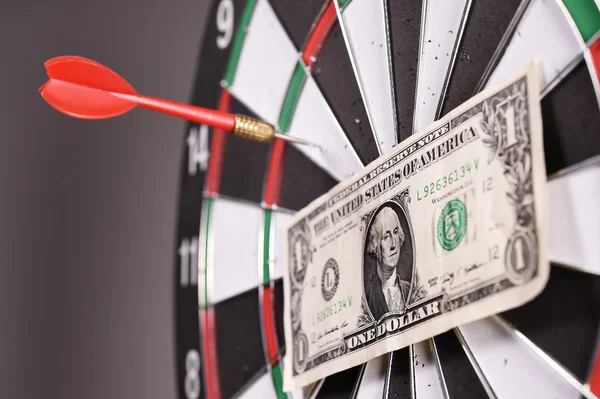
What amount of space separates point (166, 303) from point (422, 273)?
0.90m

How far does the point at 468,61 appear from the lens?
0.85 meters

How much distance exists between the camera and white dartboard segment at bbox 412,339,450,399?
836mm

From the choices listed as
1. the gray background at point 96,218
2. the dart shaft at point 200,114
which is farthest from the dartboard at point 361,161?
the gray background at point 96,218

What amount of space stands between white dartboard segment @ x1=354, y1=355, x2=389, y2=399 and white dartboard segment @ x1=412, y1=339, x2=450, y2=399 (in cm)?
5

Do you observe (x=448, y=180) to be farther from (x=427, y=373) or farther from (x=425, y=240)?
(x=427, y=373)

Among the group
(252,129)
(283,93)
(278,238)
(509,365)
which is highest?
(283,93)

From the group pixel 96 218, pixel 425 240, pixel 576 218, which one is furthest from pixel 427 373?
pixel 96 218

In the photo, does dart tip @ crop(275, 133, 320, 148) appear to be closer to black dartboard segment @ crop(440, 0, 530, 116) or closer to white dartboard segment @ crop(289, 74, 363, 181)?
white dartboard segment @ crop(289, 74, 363, 181)

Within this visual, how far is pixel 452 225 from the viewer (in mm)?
799

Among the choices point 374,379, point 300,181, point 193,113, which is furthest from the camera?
point 300,181

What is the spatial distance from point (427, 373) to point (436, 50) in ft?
1.18

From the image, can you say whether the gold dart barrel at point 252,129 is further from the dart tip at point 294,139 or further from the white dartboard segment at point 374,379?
the white dartboard segment at point 374,379

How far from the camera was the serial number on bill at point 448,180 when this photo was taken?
783 millimetres

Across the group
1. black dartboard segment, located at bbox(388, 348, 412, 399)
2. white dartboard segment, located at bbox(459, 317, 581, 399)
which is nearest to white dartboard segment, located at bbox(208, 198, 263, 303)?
black dartboard segment, located at bbox(388, 348, 412, 399)
